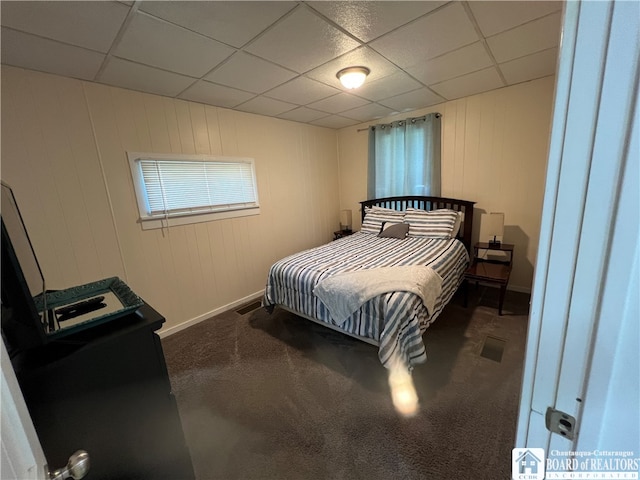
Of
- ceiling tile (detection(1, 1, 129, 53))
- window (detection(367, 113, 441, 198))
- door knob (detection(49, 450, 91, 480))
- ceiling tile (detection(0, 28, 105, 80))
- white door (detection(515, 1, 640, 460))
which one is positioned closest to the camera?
white door (detection(515, 1, 640, 460))

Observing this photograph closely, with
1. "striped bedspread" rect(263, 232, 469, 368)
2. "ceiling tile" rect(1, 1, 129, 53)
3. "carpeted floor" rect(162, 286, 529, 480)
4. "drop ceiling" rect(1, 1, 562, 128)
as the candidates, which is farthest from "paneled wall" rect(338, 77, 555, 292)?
"ceiling tile" rect(1, 1, 129, 53)

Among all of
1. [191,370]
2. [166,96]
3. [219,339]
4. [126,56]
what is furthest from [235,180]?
[191,370]

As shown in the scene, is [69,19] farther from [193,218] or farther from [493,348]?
[493,348]

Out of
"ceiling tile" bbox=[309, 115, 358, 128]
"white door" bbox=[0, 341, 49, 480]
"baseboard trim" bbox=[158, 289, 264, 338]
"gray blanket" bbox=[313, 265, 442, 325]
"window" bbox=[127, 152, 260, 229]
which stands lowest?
"baseboard trim" bbox=[158, 289, 264, 338]

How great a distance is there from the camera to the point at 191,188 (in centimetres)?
279

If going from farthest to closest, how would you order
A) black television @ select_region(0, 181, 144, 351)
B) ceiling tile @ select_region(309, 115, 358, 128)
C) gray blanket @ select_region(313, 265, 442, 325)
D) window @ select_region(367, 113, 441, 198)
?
ceiling tile @ select_region(309, 115, 358, 128) < window @ select_region(367, 113, 441, 198) < gray blanket @ select_region(313, 265, 442, 325) < black television @ select_region(0, 181, 144, 351)

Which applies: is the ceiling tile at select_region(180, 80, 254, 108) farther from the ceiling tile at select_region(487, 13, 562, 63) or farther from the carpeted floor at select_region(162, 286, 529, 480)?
the carpeted floor at select_region(162, 286, 529, 480)

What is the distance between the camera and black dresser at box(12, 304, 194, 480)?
2.38 feet

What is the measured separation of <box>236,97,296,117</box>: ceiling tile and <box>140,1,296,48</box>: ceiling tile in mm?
1192

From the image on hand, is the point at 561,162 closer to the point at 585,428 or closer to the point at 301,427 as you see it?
the point at 585,428

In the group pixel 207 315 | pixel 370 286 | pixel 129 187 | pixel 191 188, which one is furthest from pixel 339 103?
pixel 207 315

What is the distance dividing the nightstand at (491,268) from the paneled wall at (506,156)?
0.52ft

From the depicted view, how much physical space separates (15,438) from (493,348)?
105 inches

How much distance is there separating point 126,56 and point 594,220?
2567mm
